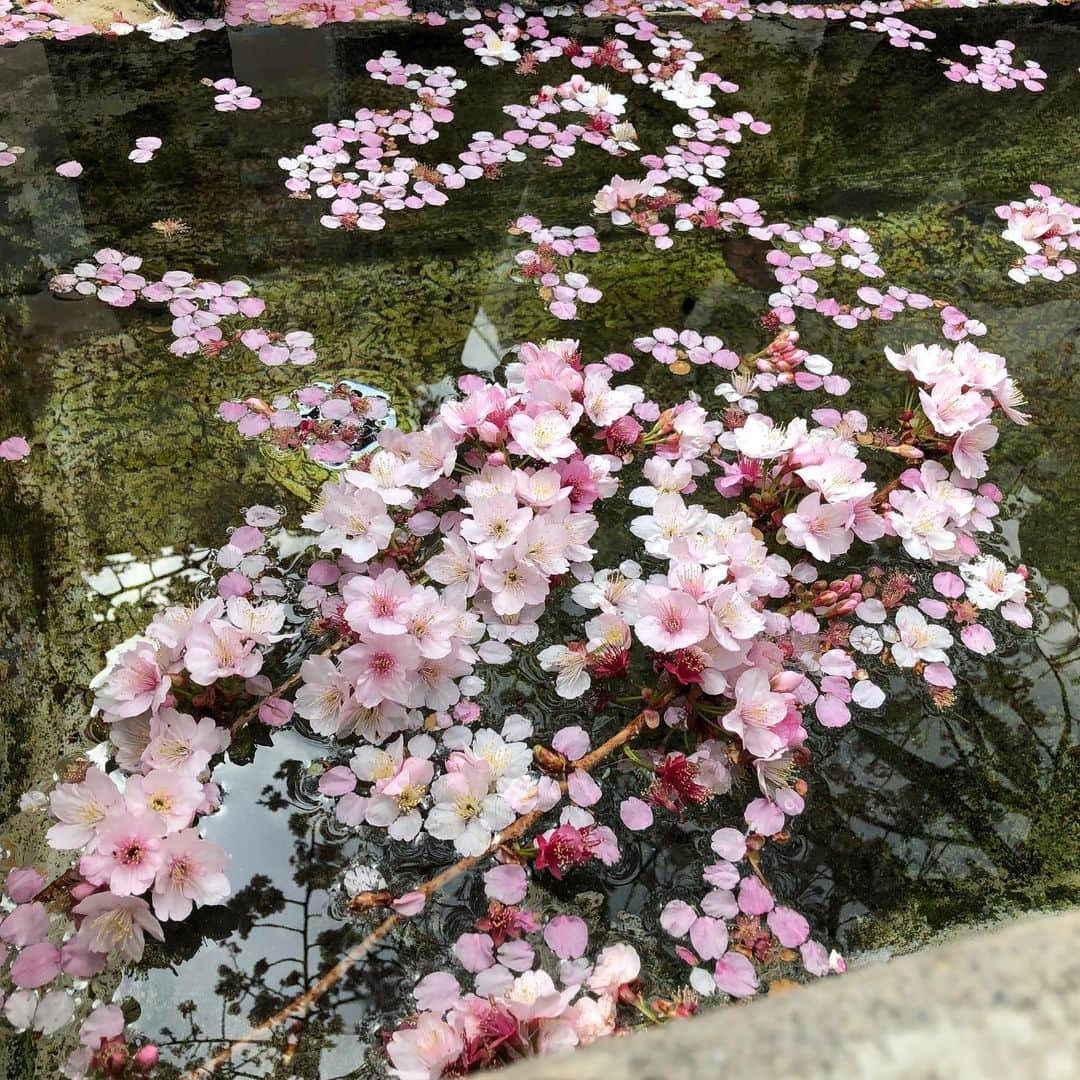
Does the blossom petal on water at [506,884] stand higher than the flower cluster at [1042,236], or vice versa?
the flower cluster at [1042,236]

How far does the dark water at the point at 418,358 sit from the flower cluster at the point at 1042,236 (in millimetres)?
76

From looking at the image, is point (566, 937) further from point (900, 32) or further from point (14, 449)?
point (900, 32)

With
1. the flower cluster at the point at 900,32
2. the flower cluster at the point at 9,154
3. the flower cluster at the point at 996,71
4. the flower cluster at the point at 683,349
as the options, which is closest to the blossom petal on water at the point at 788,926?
the flower cluster at the point at 683,349

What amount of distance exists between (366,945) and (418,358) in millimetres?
1582

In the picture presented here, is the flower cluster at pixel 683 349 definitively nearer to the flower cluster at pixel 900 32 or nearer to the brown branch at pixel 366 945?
the brown branch at pixel 366 945

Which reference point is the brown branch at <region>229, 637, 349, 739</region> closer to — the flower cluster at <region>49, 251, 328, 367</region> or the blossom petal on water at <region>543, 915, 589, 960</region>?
the blossom petal on water at <region>543, 915, 589, 960</region>

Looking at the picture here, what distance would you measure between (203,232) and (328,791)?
1.97 m

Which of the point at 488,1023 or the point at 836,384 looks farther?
the point at 836,384

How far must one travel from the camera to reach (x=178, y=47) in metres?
3.54

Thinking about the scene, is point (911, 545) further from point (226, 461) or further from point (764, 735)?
point (226, 461)

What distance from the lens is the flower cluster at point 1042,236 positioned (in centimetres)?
304

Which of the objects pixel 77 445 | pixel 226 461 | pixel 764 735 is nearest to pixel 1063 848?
pixel 764 735

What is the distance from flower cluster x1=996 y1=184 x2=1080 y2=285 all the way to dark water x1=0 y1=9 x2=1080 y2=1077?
0.08 meters

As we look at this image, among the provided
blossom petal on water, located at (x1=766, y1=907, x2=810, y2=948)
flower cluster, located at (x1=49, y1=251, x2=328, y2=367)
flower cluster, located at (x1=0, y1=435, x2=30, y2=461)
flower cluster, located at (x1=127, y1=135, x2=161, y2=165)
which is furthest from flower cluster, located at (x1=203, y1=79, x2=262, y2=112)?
blossom petal on water, located at (x1=766, y1=907, x2=810, y2=948)
